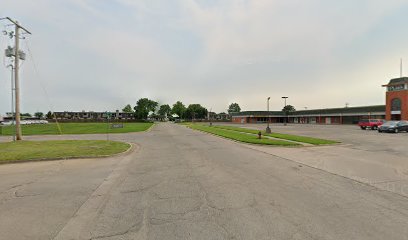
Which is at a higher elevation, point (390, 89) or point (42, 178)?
point (390, 89)

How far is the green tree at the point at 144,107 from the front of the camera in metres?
118

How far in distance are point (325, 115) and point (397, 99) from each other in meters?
29.7

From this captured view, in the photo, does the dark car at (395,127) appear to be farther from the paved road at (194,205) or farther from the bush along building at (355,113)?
the paved road at (194,205)

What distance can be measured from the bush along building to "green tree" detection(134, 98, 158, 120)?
4579 centimetres

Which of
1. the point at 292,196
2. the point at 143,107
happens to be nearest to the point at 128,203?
the point at 292,196

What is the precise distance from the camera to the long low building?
62.0m

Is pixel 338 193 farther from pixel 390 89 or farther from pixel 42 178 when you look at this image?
pixel 390 89

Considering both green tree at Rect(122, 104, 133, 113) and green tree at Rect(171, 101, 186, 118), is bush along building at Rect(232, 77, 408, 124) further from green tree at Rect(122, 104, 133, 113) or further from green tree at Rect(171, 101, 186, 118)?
green tree at Rect(122, 104, 133, 113)

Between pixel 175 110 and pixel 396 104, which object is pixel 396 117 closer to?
pixel 396 104

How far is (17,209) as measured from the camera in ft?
16.0

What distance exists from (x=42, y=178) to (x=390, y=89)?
65.0 m

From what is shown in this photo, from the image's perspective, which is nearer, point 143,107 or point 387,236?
point 387,236

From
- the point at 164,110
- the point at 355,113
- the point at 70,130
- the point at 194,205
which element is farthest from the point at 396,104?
the point at 164,110

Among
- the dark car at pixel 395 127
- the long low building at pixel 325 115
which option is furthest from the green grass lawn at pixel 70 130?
the long low building at pixel 325 115
